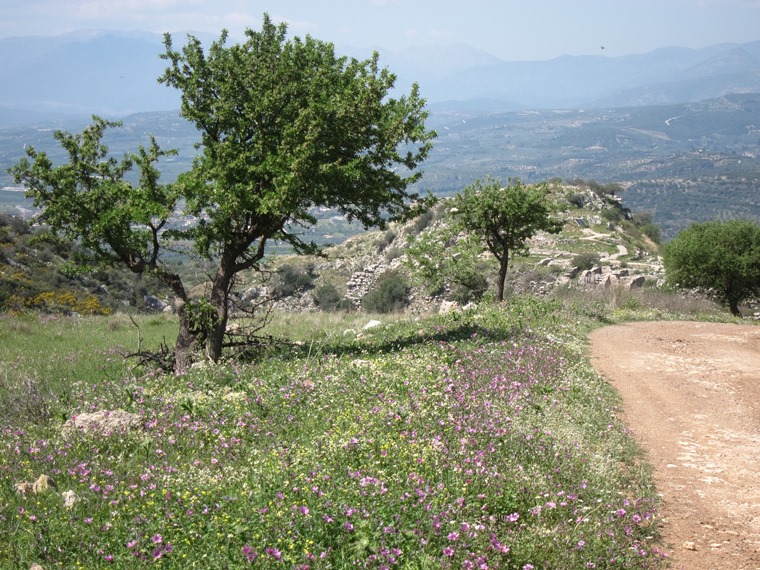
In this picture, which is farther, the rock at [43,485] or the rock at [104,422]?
the rock at [104,422]

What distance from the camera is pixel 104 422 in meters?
8.05

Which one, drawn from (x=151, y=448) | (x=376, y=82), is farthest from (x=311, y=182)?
(x=151, y=448)

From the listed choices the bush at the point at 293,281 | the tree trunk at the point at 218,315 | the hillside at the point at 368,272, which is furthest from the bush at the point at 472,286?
the bush at the point at 293,281

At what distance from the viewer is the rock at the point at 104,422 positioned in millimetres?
7800

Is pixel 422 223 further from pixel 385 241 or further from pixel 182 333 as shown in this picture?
pixel 182 333

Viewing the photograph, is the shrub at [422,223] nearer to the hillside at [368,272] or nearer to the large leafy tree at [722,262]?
the hillside at [368,272]

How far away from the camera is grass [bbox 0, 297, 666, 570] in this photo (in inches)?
201

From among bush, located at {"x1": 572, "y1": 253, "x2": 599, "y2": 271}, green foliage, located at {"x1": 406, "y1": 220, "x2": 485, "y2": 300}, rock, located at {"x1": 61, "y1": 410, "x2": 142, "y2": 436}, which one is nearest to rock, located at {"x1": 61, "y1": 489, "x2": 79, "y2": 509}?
rock, located at {"x1": 61, "y1": 410, "x2": 142, "y2": 436}

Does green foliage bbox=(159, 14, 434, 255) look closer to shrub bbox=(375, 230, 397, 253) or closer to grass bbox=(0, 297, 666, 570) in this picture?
grass bbox=(0, 297, 666, 570)

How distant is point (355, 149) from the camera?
1352cm

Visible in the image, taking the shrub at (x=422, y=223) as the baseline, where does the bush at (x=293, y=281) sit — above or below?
below

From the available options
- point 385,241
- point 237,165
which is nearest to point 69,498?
point 237,165

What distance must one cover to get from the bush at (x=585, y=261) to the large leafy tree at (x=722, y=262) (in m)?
12.9

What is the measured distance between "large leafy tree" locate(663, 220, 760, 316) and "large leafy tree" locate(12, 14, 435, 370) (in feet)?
87.7
